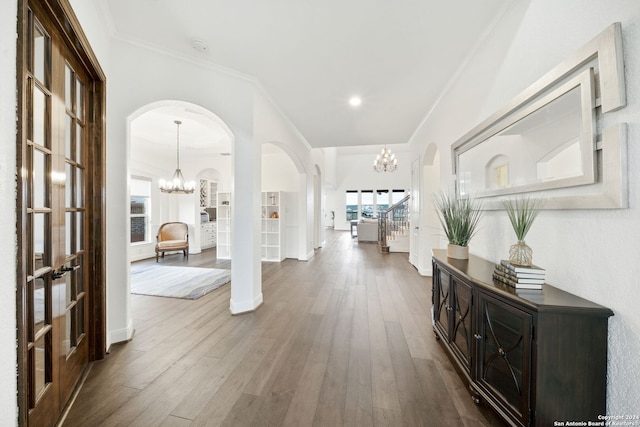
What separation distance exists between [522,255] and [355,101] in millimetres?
3110

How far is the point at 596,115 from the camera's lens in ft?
3.92

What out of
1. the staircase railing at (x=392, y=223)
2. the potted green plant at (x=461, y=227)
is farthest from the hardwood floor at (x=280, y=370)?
the staircase railing at (x=392, y=223)

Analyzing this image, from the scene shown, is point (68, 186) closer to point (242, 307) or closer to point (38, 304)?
point (38, 304)

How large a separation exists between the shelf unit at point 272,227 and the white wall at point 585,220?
4.82 metres

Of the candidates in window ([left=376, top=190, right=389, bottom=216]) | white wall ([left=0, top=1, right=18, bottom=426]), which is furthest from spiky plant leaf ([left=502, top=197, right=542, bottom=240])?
window ([left=376, top=190, right=389, bottom=216])

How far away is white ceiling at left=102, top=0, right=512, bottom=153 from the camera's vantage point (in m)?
1.97

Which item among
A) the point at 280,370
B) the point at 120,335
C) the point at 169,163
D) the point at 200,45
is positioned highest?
the point at 200,45

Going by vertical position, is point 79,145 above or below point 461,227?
above

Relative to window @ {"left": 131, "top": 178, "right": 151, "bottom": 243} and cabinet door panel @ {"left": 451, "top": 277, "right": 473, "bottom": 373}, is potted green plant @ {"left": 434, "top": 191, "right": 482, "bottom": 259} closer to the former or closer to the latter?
cabinet door panel @ {"left": 451, "top": 277, "right": 473, "bottom": 373}

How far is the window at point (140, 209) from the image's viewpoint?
628 centimetres

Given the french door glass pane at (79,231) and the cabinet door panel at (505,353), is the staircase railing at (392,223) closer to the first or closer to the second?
the cabinet door panel at (505,353)

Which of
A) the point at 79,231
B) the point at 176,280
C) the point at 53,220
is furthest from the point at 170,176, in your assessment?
the point at 53,220

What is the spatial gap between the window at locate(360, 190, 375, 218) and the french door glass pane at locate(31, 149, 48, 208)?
42.9 feet

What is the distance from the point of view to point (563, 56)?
140 cm
